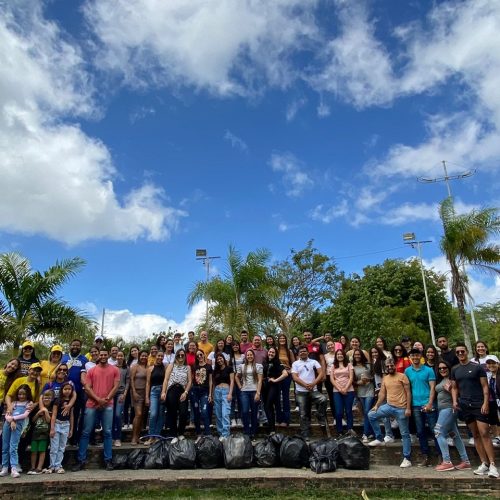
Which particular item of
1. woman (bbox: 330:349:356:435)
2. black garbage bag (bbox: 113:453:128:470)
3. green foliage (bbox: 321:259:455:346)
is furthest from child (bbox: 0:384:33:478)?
green foliage (bbox: 321:259:455:346)

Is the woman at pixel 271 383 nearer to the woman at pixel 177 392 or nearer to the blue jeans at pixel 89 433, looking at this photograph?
the woman at pixel 177 392

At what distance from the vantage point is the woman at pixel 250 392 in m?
→ 8.47

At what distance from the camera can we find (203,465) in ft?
24.2

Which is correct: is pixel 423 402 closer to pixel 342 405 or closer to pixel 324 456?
pixel 342 405

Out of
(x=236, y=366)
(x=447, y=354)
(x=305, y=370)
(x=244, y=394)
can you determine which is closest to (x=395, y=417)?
(x=447, y=354)

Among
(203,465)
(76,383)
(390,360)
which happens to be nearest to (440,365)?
(390,360)

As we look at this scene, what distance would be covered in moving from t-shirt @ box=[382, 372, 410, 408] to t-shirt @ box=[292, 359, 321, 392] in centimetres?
136

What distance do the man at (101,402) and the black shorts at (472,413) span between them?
578 centimetres

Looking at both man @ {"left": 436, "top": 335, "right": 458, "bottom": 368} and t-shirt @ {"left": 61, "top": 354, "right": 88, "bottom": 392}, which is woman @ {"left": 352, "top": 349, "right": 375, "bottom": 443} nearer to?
man @ {"left": 436, "top": 335, "right": 458, "bottom": 368}

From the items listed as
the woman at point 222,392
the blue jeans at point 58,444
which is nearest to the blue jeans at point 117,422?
the blue jeans at point 58,444

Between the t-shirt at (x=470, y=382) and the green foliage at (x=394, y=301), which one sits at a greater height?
the green foliage at (x=394, y=301)

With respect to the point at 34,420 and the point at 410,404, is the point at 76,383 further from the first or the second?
the point at 410,404

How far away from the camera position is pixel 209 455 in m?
7.36

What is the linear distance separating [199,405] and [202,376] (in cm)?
61
